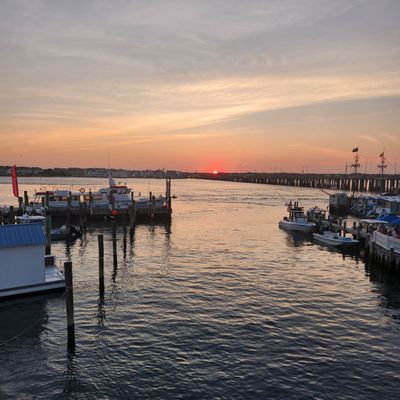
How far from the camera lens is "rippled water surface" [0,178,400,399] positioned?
15.9m

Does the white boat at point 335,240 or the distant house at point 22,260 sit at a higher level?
the distant house at point 22,260

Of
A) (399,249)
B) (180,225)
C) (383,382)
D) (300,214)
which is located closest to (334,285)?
(399,249)

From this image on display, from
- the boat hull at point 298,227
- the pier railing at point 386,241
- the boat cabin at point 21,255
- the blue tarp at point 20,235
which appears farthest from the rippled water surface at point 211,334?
the boat hull at point 298,227

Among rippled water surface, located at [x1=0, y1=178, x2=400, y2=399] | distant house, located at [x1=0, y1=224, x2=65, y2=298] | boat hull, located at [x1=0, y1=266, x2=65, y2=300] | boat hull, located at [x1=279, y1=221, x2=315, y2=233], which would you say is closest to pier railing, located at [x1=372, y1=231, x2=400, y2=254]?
rippled water surface, located at [x1=0, y1=178, x2=400, y2=399]

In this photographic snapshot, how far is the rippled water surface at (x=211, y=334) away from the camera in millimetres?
15922

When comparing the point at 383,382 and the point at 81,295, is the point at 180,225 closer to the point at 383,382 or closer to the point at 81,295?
the point at 81,295

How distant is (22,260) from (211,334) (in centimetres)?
1238

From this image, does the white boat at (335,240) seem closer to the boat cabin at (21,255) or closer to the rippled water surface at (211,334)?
the rippled water surface at (211,334)

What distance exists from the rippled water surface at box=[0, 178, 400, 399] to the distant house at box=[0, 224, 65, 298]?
2.77ft

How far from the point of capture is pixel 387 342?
2020cm

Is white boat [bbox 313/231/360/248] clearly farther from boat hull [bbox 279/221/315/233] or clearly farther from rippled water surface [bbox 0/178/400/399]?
rippled water surface [bbox 0/178/400/399]

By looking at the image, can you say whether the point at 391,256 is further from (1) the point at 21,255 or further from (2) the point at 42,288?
(1) the point at 21,255

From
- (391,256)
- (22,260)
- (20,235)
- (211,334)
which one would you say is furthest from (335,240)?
(20,235)

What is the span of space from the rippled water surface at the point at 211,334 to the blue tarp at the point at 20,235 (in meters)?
3.74
